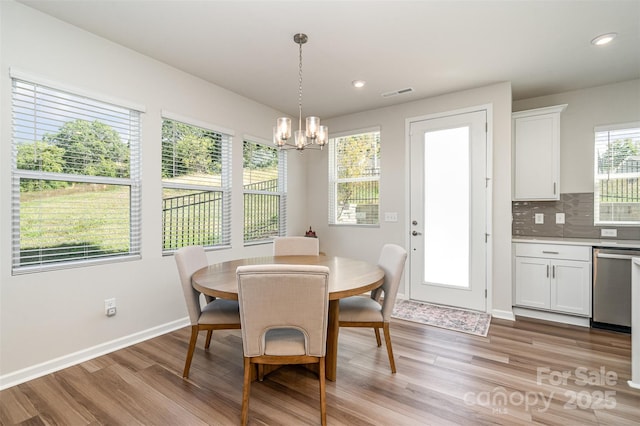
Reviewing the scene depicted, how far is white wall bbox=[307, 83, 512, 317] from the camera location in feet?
10.9

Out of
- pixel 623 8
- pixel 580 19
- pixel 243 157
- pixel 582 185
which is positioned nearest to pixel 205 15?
pixel 243 157

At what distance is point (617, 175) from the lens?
129 inches

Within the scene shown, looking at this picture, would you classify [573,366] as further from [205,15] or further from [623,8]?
[205,15]

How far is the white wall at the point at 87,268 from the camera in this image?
6.63 ft

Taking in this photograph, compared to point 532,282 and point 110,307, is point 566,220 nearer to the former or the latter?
point 532,282

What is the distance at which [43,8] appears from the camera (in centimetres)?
212

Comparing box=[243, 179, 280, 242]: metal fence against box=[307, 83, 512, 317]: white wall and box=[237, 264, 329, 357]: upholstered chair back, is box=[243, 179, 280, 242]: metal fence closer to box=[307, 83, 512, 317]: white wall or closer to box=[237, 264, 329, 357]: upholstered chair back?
box=[307, 83, 512, 317]: white wall

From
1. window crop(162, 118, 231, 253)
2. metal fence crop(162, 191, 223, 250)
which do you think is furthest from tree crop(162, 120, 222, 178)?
metal fence crop(162, 191, 223, 250)

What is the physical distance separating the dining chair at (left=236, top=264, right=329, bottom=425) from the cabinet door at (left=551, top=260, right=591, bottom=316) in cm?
298

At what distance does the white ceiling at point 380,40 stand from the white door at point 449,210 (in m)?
0.56

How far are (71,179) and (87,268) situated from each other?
0.73 meters

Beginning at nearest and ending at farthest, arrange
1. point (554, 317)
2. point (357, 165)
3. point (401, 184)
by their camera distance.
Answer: point (554, 317) → point (401, 184) → point (357, 165)

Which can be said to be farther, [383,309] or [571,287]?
[571,287]

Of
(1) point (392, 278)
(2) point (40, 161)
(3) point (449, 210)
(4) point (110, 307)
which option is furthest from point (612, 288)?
(2) point (40, 161)
